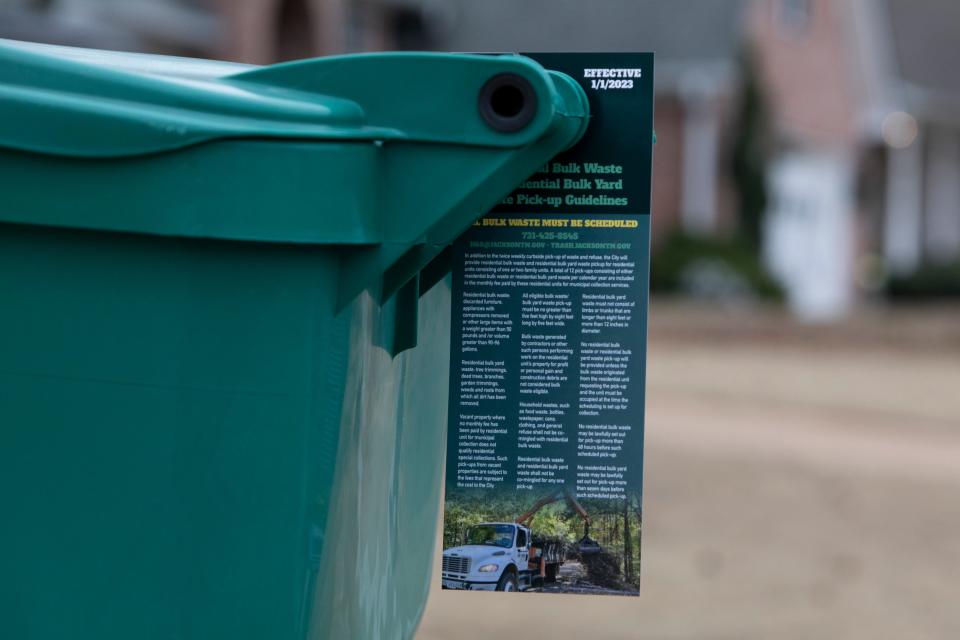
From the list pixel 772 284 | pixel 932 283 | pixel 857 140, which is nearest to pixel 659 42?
pixel 772 284

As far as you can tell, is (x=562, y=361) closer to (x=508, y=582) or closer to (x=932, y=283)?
(x=508, y=582)

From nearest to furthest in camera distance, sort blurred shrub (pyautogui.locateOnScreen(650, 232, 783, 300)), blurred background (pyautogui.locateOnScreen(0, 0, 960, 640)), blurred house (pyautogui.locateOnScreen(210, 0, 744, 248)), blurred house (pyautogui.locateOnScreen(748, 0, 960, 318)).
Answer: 1. blurred background (pyautogui.locateOnScreen(0, 0, 960, 640))
2. blurred shrub (pyautogui.locateOnScreen(650, 232, 783, 300))
3. blurred house (pyautogui.locateOnScreen(210, 0, 744, 248))
4. blurred house (pyautogui.locateOnScreen(748, 0, 960, 318))

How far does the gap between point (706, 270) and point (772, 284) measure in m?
1.42

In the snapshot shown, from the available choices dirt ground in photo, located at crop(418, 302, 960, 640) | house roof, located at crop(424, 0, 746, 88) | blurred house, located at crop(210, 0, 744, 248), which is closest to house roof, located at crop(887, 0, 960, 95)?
house roof, located at crop(424, 0, 746, 88)

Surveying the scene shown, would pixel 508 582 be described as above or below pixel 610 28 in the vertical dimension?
below

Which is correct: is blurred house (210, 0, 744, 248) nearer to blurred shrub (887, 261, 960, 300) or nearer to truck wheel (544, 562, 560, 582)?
blurred shrub (887, 261, 960, 300)

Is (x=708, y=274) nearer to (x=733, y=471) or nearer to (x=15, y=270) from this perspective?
(x=733, y=471)

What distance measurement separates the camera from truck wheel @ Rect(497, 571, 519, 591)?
1.79 metres

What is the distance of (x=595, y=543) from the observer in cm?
177

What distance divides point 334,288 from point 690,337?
13345 millimetres

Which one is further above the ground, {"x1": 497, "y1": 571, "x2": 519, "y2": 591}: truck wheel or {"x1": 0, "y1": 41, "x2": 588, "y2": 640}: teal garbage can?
{"x1": 0, "y1": 41, "x2": 588, "y2": 640}: teal garbage can

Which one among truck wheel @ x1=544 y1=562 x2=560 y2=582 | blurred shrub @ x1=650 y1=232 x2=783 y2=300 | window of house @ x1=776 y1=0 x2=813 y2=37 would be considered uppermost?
window of house @ x1=776 y1=0 x2=813 y2=37

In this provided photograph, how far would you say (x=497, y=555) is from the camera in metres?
1.78

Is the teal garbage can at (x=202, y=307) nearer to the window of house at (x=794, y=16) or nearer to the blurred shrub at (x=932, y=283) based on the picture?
the window of house at (x=794, y=16)
